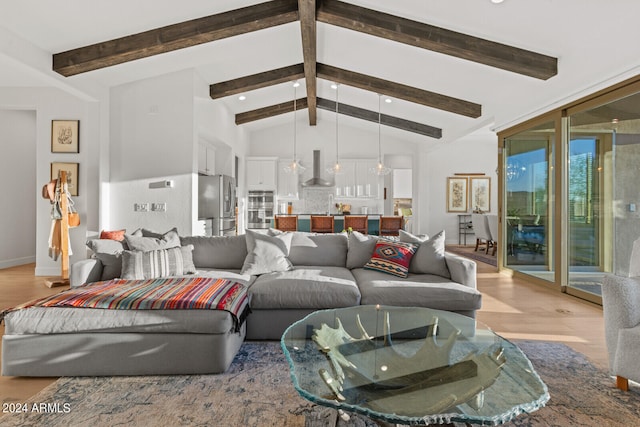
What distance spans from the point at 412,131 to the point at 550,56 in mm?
4513

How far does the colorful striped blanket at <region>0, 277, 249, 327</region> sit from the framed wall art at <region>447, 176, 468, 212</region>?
29.5ft

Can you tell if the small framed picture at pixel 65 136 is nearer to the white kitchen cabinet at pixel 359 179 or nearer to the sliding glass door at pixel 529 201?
the white kitchen cabinet at pixel 359 179

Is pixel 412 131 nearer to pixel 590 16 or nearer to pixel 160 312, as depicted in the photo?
pixel 590 16

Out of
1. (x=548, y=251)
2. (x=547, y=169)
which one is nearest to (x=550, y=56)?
(x=547, y=169)

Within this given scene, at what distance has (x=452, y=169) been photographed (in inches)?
425

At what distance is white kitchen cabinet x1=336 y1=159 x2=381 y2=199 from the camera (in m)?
10.1

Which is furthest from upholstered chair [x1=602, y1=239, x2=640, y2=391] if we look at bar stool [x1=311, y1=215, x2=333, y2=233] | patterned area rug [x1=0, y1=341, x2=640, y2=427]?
bar stool [x1=311, y1=215, x2=333, y2=233]

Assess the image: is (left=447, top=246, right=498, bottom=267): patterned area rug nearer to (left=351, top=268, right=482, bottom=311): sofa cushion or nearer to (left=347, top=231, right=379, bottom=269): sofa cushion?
(left=347, top=231, right=379, bottom=269): sofa cushion

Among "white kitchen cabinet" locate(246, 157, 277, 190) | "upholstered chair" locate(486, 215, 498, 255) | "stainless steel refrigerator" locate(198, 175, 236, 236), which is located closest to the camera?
"stainless steel refrigerator" locate(198, 175, 236, 236)

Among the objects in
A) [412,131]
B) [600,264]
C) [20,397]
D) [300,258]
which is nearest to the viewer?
[20,397]

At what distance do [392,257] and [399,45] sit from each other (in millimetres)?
3082

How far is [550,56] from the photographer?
4.47m

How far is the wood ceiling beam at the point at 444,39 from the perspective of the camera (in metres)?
4.45

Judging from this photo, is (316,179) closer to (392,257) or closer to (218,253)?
(218,253)
